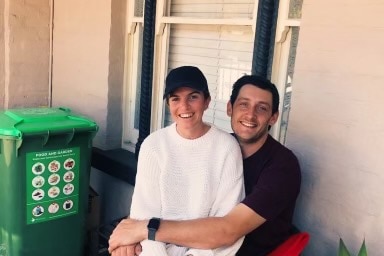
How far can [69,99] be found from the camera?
3.84 metres

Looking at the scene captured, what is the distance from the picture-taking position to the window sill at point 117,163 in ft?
10.7

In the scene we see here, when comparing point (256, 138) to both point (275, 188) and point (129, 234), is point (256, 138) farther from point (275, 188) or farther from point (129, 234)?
point (129, 234)

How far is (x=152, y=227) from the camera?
187cm

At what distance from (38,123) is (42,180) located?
34cm

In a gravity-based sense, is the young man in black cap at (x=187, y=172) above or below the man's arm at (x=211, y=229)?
above

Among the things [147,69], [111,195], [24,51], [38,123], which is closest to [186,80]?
[38,123]

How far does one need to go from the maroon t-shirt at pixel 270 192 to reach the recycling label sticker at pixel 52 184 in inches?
50.4

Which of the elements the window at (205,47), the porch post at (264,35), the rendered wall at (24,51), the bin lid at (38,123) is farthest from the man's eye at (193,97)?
the rendered wall at (24,51)

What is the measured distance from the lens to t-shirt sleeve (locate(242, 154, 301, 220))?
6.07 ft

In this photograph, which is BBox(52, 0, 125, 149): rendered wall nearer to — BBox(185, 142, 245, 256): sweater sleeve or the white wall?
the white wall

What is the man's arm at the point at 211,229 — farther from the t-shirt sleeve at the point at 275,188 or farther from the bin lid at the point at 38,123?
the bin lid at the point at 38,123

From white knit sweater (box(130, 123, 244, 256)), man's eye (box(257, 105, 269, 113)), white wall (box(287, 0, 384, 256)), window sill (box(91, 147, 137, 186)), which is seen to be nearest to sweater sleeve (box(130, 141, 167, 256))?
white knit sweater (box(130, 123, 244, 256))

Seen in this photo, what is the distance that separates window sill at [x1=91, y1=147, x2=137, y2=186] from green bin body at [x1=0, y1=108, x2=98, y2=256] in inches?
13.5

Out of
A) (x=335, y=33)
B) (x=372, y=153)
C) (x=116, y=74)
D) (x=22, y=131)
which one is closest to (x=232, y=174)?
(x=372, y=153)
